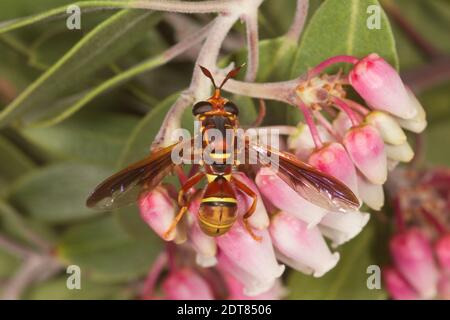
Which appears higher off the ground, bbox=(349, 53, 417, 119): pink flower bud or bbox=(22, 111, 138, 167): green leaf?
bbox=(22, 111, 138, 167): green leaf

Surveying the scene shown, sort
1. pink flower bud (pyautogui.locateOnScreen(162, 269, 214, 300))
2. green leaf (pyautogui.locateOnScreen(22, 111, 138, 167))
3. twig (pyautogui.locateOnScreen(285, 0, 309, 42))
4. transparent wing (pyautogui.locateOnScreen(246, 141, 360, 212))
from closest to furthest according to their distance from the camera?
transparent wing (pyautogui.locateOnScreen(246, 141, 360, 212)), twig (pyautogui.locateOnScreen(285, 0, 309, 42)), pink flower bud (pyautogui.locateOnScreen(162, 269, 214, 300)), green leaf (pyautogui.locateOnScreen(22, 111, 138, 167))

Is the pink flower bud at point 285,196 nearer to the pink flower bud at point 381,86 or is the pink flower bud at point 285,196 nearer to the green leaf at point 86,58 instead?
the pink flower bud at point 381,86

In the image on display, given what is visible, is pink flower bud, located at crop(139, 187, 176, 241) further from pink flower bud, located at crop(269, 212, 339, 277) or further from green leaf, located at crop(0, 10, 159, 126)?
green leaf, located at crop(0, 10, 159, 126)

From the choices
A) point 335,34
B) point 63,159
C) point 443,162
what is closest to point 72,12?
point 335,34

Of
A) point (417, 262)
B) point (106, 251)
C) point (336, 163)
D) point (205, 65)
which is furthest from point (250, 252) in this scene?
point (106, 251)

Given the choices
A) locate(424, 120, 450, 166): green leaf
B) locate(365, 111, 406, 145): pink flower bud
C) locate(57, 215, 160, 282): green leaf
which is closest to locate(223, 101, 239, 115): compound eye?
locate(365, 111, 406, 145): pink flower bud

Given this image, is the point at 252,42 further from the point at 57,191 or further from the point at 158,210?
the point at 57,191
